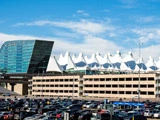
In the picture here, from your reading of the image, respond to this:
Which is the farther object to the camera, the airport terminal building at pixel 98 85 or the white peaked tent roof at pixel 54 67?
the white peaked tent roof at pixel 54 67

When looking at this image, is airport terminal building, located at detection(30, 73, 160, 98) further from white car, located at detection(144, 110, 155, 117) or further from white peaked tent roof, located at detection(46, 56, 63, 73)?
white car, located at detection(144, 110, 155, 117)

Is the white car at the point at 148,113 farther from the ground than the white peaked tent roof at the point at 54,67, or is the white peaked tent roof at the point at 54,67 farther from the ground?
the white peaked tent roof at the point at 54,67

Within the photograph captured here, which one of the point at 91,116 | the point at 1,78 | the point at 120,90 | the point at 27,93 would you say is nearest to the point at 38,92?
the point at 27,93

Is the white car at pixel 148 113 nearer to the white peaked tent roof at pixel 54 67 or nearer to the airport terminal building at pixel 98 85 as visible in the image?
the airport terminal building at pixel 98 85

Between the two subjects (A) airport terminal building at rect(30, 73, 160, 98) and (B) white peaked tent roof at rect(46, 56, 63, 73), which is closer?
(A) airport terminal building at rect(30, 73, 160, 98)

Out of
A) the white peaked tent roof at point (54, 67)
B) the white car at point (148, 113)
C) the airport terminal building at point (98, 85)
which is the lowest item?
the white car at point (148, 113)

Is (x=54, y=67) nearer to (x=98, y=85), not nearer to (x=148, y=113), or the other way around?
(x=98, y=85)

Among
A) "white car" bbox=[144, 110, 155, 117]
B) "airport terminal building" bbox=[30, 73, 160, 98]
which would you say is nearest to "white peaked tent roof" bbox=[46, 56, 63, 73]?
"airport terminal building" bbox=[30, 73, 160, 98]

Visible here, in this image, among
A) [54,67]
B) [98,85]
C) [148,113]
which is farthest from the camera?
[54,67]

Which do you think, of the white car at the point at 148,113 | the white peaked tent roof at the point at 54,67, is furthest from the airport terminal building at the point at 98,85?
the white car at the point at 148,113

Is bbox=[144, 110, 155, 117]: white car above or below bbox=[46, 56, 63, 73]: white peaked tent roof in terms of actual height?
below

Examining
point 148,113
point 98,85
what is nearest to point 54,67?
point 98,85

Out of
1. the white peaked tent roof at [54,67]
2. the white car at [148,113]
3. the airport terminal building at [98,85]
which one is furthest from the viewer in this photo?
the white peaked tent roof at [54,67]

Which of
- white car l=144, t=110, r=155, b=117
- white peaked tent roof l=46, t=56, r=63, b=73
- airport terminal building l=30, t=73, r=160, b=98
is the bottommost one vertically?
white car l=144, t=110, r=155, b=117
